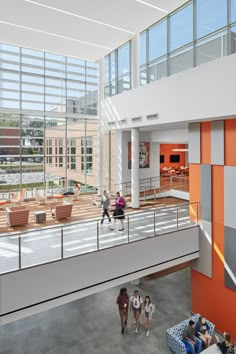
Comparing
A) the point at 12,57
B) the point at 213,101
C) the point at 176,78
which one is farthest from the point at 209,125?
the point at 12,57

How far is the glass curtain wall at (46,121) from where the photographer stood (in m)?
15.5

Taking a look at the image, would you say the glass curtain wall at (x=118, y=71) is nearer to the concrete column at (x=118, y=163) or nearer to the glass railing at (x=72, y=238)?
the concrete column at (x=118, y=163)

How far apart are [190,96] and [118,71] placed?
7.51 metres

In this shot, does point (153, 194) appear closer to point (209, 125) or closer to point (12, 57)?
point (209, 125)

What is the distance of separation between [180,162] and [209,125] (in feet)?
52.3

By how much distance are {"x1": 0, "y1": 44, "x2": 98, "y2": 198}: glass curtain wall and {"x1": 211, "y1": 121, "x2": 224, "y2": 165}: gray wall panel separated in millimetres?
9901

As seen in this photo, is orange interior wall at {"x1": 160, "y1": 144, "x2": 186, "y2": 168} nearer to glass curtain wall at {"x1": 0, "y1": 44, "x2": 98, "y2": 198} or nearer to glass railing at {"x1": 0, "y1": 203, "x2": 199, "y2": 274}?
glass curtain wall at {"x1": 0, "y1": 44, "x2": 98, "y2": 198}

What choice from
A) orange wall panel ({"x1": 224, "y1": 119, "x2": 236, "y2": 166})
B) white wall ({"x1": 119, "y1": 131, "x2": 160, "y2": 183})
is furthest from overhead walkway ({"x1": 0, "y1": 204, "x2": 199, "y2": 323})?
white wall ({"x1": 119, "y1": 131, "x2": 160, "y2": 183})

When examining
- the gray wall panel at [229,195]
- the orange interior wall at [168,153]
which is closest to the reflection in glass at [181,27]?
the gray wall panel at [229,195]

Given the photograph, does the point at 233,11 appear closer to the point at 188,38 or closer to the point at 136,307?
the point at 188,38

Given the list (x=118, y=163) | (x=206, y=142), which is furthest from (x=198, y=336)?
(x=118, y=163)

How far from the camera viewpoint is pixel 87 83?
1798cm

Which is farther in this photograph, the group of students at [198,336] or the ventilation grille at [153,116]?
the ventilation grille at [153,116]

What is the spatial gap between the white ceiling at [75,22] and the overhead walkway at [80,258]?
8.31 m
